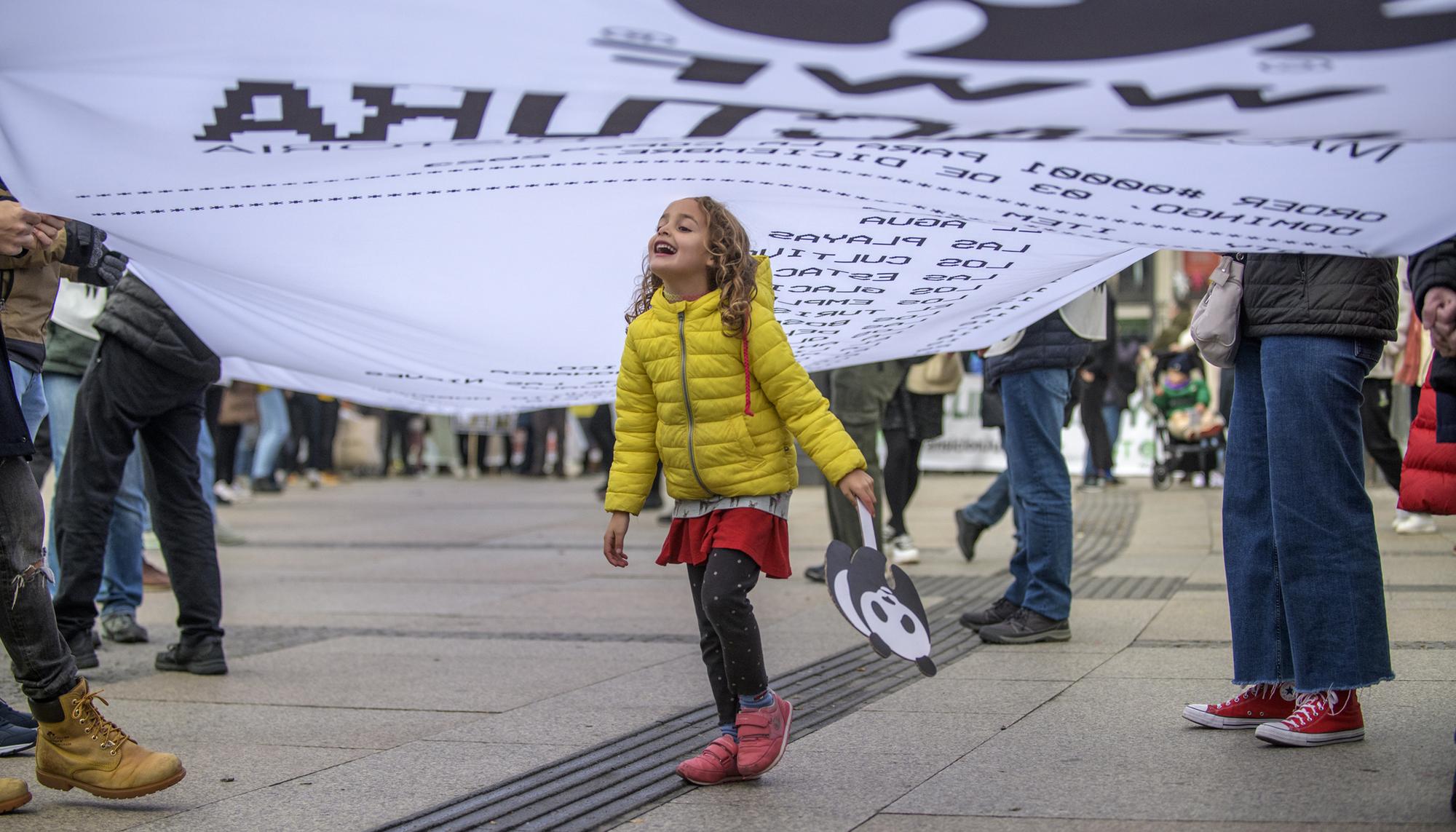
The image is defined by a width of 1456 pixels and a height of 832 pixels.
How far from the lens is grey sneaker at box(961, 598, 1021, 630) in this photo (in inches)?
240

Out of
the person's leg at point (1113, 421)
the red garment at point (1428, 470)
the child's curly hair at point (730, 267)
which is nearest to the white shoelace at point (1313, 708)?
the red garment at point (1428, 470)

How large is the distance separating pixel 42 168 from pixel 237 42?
0.84 meters

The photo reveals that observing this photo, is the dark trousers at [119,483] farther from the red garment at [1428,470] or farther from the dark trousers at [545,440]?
the dark trousers at [545,440]

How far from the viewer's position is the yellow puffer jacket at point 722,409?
12.7ft

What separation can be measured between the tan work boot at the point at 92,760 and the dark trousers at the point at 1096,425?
1135cm

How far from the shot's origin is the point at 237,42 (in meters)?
3.20

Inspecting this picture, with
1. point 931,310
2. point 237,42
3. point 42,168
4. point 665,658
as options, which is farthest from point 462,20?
point 665,658

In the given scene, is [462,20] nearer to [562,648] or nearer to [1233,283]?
[1233,283]

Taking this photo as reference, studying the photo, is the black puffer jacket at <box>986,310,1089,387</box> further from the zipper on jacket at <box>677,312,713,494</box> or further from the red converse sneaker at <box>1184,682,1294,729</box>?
the zipper on jacket at <box>677,312,713,494</box>

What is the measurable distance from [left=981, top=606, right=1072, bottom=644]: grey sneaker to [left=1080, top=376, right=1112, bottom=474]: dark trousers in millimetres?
8402

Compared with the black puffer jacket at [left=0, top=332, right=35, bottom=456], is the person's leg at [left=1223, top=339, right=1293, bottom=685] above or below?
below

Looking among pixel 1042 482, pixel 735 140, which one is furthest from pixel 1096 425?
pixel 735 140

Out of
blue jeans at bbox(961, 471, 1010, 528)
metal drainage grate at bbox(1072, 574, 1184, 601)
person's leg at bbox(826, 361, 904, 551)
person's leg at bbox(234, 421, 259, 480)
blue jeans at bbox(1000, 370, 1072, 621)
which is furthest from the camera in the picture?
person's leg at bbox(234, 421, 259, 480)

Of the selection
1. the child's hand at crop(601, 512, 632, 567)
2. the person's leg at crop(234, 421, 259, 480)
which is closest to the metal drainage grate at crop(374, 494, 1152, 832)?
the child's hand at crop(601, 512, 632, 567)
